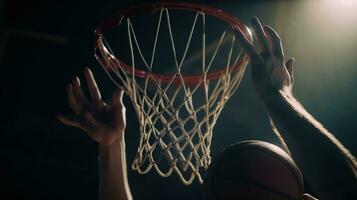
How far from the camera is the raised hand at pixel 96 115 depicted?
192cm

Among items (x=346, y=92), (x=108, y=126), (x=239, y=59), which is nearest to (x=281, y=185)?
(x=108, y=126)

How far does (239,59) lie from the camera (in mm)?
2451

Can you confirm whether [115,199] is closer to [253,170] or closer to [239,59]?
[253,170]

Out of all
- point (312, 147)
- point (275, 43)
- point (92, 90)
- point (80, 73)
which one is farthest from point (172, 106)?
point (80, 73)

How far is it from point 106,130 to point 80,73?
7.42ft

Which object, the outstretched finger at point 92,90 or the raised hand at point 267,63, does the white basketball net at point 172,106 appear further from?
the raised hand at point 267,63

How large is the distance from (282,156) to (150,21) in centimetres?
223

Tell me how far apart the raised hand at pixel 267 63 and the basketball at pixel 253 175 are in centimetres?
24

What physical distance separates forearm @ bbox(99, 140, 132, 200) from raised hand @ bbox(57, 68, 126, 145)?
46 millimetres

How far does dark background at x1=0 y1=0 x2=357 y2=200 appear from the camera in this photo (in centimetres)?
359

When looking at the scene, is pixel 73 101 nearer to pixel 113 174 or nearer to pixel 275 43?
pixel 113 174

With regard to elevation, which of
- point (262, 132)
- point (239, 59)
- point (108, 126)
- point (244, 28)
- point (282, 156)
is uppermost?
point (244, 28)

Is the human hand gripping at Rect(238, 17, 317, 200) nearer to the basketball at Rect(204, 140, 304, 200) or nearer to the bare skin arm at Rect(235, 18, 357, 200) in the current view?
the bare skin arm at Rect(235, 18, 357, 200)

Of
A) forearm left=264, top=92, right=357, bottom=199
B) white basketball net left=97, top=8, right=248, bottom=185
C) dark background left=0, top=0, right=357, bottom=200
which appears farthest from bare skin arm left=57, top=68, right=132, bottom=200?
dark background left=0, top=0, right=357, bottom=200
